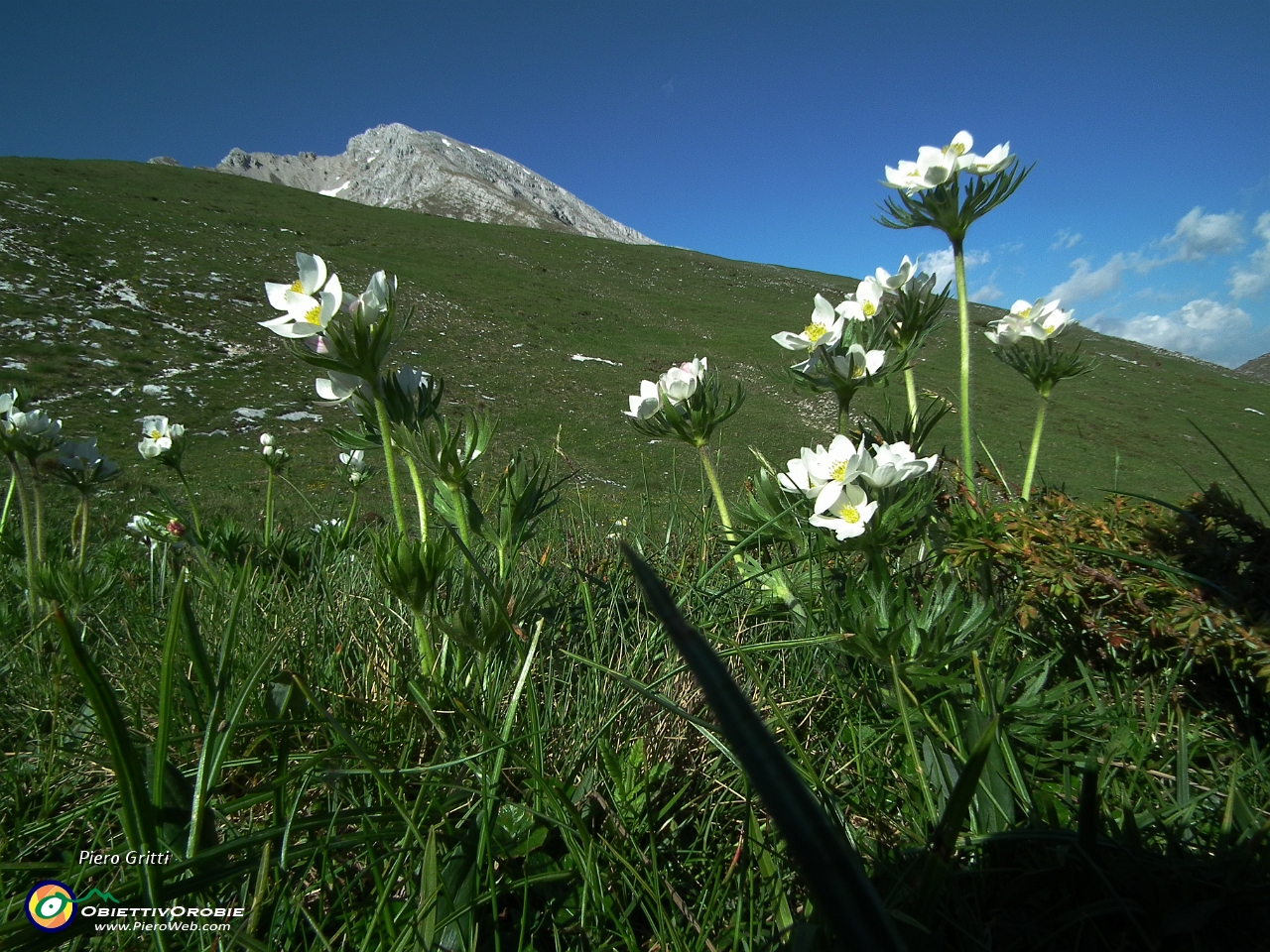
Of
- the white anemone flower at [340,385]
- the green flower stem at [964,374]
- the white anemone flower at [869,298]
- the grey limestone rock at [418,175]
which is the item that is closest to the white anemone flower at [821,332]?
the white anemone flower at [869,298]

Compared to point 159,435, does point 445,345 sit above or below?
above

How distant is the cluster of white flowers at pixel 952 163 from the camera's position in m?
2.20

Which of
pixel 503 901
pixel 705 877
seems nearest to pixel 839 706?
pixel 705 877

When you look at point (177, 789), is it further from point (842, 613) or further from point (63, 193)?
point (63, 193)

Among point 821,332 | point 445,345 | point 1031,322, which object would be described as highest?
point 445,345

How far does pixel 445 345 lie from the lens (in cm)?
1986

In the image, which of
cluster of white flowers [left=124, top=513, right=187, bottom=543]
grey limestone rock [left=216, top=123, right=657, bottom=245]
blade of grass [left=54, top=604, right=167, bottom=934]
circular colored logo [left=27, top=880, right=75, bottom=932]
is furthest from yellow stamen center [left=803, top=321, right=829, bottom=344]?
grey limestone rock [left=216, top=123, right=657, bottom=245]

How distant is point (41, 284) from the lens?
1689cm

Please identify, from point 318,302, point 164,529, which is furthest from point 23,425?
point 318,302

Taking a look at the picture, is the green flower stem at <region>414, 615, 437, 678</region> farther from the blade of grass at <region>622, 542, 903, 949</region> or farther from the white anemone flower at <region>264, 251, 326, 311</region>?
the blade of grass at <region>622, 542, 903, 949</region>

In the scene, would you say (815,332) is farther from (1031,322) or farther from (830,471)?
(1031,322)

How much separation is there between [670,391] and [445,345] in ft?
62.3

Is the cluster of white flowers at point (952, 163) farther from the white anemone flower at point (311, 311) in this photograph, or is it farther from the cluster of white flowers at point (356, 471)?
the cluster of white flowers at point (356, 471)

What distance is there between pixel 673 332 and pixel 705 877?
25826 mm
